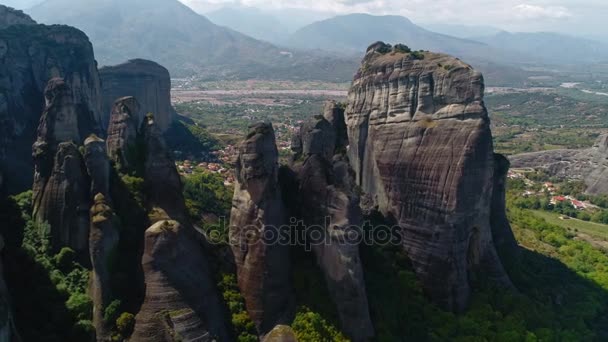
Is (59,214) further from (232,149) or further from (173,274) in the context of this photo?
(232,149)

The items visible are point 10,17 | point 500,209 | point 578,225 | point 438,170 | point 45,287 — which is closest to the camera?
point 45,287

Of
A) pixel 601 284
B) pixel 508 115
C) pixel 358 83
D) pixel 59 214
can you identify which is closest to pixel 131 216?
pixel 59 214

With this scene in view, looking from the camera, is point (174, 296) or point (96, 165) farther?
point (96, 165)

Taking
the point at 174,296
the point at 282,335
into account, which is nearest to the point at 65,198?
the point at 174,296

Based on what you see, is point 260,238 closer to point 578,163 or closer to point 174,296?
point 174,296

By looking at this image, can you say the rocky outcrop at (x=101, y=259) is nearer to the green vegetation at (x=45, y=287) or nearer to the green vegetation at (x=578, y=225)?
the green vegetation at (x=45, y=287)
